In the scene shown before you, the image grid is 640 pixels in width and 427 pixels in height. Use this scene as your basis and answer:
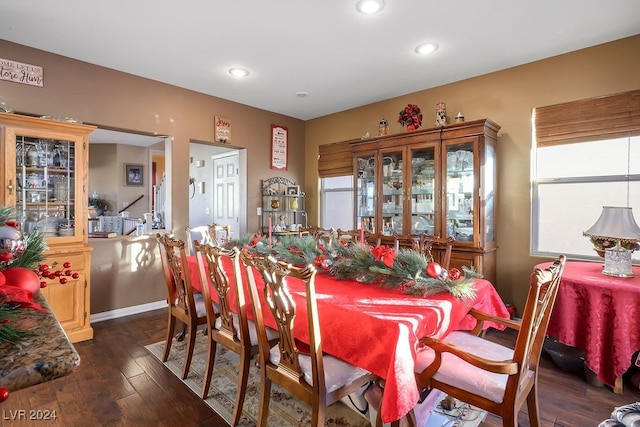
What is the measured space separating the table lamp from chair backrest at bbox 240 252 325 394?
92.0 inches

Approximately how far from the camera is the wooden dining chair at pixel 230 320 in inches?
72.7

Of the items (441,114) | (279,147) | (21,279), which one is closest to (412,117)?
(441,114)

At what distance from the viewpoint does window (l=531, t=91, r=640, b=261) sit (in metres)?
2.94

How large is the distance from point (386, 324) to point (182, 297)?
5.55 feet

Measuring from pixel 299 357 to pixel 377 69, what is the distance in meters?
2.99

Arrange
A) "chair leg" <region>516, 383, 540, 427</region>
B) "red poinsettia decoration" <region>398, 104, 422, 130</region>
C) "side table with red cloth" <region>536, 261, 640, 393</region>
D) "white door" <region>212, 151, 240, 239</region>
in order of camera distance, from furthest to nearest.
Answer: "white door" <region>212, 151, 240, 239</region> → "red poinsettia decoration" <region>398, 104, 422, 130</region> → "side table with red cloth" <region>536, 261, 640, 393</region> → "chair leg" <region>516, 383, 540, 427</region>

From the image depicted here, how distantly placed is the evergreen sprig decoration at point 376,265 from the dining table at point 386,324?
0.16 ft

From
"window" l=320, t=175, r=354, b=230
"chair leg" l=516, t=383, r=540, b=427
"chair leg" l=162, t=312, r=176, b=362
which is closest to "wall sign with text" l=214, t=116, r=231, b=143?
"window" l=320, t=175, r=354, b=230

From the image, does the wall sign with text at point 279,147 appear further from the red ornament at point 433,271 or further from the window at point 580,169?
the red ornament at point 433,271

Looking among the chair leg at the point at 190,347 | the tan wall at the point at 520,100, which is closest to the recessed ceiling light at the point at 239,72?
the tan wall at the point at 520,100

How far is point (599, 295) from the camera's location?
7.44 feet

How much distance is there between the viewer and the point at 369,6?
2.44m

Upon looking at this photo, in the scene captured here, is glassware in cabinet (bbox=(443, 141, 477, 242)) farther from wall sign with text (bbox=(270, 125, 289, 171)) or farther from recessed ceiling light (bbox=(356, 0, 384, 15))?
wall sign with text (bbox=(270, 125, 289, 171))

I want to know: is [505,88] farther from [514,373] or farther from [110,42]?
[110,42]
